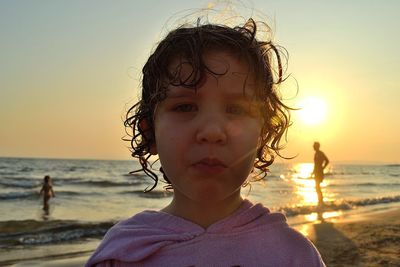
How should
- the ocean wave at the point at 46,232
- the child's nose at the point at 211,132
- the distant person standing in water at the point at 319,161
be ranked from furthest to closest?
the distant person standing in water at the point at 319,161, the ocean wave at the point at 46,232, the child's nose at the point at 211,132

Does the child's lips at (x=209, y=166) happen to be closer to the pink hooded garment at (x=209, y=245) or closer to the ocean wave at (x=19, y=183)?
the pink hooded garment at (x=209, y=245)

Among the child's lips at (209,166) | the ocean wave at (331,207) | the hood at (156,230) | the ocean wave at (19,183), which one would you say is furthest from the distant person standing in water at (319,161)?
the ocean wave at (19,183)

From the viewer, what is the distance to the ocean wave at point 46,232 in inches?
402

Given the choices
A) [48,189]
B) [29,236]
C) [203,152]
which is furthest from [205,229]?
[48,189]

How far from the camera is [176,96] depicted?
6.41 feet

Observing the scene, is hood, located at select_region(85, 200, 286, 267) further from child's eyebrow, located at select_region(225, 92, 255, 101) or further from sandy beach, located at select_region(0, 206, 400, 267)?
sandy beach, located at select_region(0, 206, 400, 267)

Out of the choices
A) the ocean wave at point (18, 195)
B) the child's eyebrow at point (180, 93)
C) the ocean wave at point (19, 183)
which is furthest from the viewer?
the ocean wave at point (19, 183)

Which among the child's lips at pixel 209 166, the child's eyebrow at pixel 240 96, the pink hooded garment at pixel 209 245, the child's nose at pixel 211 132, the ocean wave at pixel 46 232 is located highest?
the child's eyebrow at pixel 240 96

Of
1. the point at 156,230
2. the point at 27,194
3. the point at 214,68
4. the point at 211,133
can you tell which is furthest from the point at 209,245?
the point at 27,194

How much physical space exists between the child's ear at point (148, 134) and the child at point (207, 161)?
0.11 meters

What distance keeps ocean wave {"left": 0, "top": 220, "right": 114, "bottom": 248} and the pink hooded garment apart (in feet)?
28.4

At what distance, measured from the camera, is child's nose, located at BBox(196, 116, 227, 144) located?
1.78 m

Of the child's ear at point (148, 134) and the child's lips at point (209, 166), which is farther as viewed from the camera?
the child's ear at point (148, 134)

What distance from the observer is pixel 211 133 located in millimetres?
1777
